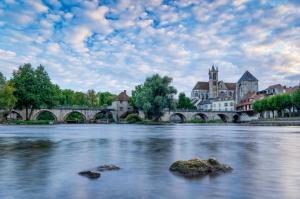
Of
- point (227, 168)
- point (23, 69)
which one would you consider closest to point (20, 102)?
point (23, 69)

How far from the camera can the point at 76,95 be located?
155125mm

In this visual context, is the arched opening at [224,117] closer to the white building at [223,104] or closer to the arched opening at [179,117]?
the arched opening at [179,117]

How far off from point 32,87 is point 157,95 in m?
31.2

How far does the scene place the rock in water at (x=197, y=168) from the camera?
39.1 ft

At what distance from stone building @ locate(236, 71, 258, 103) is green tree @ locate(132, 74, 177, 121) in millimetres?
78060

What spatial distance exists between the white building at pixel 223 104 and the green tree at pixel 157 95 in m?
82.7

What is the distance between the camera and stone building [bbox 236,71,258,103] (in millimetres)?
159375

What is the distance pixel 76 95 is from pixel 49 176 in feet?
480

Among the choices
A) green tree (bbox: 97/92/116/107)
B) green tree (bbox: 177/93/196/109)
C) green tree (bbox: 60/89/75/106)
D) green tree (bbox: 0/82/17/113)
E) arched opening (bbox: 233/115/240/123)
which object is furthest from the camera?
green tree (bbox: 177/93/196/109)

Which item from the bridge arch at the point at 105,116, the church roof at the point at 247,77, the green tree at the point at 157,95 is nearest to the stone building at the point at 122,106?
the bridge arch at the point at 105,116

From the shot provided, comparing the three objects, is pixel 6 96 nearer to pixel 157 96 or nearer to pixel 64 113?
pixel 157 96

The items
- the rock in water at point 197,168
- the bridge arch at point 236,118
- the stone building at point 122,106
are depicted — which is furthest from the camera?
the bridge arch at point 236,118

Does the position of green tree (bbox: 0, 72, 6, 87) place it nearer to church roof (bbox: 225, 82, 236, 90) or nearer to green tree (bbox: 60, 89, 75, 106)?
green tree (bbox: 60, 89, 75, 106)

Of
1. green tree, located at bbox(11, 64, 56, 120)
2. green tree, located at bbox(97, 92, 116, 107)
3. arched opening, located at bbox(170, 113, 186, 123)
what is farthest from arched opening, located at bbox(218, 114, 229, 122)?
green tree, located at bbox(11, 64, 56, 120)
